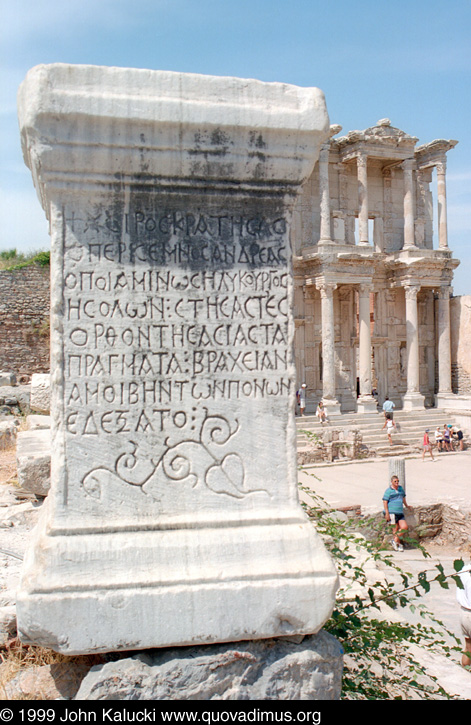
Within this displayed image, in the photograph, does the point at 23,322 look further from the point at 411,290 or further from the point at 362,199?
the point at 411,290

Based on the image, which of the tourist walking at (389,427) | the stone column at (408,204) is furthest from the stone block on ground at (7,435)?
the stone column at (408,204)

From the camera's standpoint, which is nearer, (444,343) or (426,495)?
(426,495)

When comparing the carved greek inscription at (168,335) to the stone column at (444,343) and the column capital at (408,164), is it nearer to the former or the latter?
the stone column at (444,343)

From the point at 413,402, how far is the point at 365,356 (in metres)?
2.95

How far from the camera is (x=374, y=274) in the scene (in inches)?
1050

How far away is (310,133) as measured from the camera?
216 cm

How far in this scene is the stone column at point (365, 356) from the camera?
23.7 metres

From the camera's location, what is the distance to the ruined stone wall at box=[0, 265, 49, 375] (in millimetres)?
23188

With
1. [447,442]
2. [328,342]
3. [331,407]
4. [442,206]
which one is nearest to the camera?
[447,442]

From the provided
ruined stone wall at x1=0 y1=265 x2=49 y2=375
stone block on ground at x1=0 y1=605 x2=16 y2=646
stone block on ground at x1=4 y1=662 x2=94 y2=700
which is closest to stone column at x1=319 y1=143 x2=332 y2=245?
ruined stone wall at x1=0 y1=265 x2=49 y2=375

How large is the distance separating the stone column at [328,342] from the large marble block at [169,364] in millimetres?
21336

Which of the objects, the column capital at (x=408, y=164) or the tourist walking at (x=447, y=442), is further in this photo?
the column capital at (x=408, y=164)

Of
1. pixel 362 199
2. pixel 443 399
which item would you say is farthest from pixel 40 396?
pixel 443 399

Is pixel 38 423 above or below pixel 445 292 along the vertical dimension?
below
